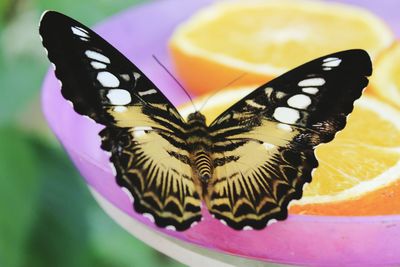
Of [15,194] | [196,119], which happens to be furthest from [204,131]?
[15,194]

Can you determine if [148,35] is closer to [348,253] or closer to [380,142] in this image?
[380,142]

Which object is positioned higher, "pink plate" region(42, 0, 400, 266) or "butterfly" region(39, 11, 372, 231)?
"butterfly" region(39, 11, 372, 231)

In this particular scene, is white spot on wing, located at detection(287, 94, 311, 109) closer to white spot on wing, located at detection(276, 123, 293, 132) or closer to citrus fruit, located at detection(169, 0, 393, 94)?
white spot on wing, located at detection(276, 123, 293, 132)

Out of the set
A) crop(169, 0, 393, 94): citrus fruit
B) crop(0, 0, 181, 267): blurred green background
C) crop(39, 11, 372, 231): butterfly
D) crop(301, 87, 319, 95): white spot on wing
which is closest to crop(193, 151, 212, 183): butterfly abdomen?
crop(39, 11, 372, 231): butterfly

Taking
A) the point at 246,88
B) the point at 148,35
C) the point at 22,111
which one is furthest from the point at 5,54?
the point at 246,88

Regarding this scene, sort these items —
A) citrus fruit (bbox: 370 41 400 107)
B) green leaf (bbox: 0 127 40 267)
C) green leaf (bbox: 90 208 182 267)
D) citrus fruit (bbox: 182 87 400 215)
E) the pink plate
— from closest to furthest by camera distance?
the pink plate < citrus fruit (bbox: 182 87 400 215) < citrus fruit (bbox: 370 41 400 107) < green leaf (bbox: 0 127 40 267) < green leaf (bbox: 90 208 182 267)

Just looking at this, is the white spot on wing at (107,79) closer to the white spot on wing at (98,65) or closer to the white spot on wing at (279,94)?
the white spot on wing at (98,65)

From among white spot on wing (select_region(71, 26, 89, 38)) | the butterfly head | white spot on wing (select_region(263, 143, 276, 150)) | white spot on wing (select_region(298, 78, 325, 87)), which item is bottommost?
white spot on wing (select_region(263, 143, 276, 150))
